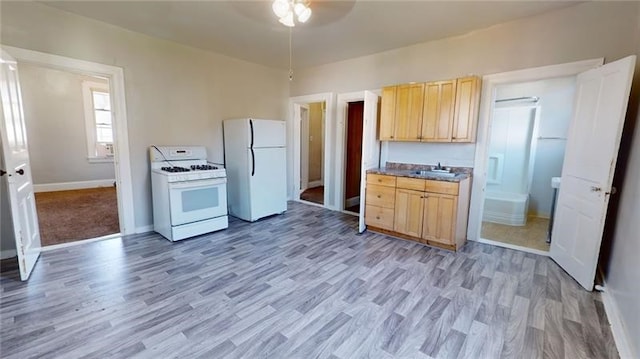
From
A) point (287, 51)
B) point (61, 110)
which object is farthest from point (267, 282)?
point (61, 110)

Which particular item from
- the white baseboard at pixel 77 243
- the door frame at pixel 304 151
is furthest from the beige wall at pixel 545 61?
the white baseboard at pixel 77 243

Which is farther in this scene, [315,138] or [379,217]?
[315,138]

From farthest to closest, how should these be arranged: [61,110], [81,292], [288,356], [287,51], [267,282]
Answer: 1. [61,110]
2. [287,51]
3. [267,282]
4. [81,292]
5. [288,356]

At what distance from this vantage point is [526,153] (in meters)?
4.62

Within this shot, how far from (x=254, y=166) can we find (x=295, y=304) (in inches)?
97.7

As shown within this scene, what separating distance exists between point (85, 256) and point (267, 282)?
2.19m

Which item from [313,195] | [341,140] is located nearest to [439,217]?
[341,140]

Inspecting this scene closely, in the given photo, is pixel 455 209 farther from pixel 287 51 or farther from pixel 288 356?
pixel 287 51

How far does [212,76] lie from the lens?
14.5 feet

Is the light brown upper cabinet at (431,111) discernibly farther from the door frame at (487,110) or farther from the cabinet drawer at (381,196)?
the cabinet drawer at (381,196)

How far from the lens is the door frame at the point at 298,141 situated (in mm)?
5035

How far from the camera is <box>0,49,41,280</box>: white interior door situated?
7.82 ft

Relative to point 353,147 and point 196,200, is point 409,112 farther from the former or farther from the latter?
Answer: point 196,200

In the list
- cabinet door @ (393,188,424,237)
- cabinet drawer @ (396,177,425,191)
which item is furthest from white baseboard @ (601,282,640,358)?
cabinet drawer @ (396,177,425,191)
